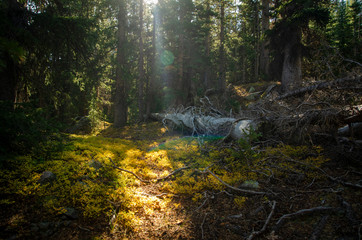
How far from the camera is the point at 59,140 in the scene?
14.1 ft

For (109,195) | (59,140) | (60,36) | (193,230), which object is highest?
(60,36)

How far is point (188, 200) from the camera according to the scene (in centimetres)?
365

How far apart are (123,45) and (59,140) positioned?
9245 mm

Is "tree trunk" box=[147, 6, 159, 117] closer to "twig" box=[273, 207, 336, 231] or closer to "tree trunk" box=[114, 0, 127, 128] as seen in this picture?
"tree trunk" box=[114, 0, 127, 128]

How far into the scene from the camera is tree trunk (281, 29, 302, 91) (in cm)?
1123

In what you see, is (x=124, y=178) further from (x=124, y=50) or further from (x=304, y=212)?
(x=124, y=50)

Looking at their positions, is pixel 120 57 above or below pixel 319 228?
above

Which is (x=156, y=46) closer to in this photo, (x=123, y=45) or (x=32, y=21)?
(x=123, y=45)

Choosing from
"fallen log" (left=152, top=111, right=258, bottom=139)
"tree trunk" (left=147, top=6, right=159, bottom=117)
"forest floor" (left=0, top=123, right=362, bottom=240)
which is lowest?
"forest floor" (left=0, top=123, right=362, bottom=240)

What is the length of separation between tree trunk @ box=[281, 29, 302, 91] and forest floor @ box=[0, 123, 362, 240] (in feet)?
29.6

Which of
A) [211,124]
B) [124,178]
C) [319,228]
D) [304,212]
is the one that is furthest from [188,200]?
[211,124]

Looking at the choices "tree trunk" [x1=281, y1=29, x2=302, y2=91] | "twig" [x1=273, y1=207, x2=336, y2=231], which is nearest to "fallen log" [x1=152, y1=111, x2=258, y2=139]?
"twig" [x1=273, y1=207, x2=336, y2=231]

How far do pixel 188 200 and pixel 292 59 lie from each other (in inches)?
497

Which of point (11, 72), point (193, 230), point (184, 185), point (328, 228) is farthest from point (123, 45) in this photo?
point (328, 228)
